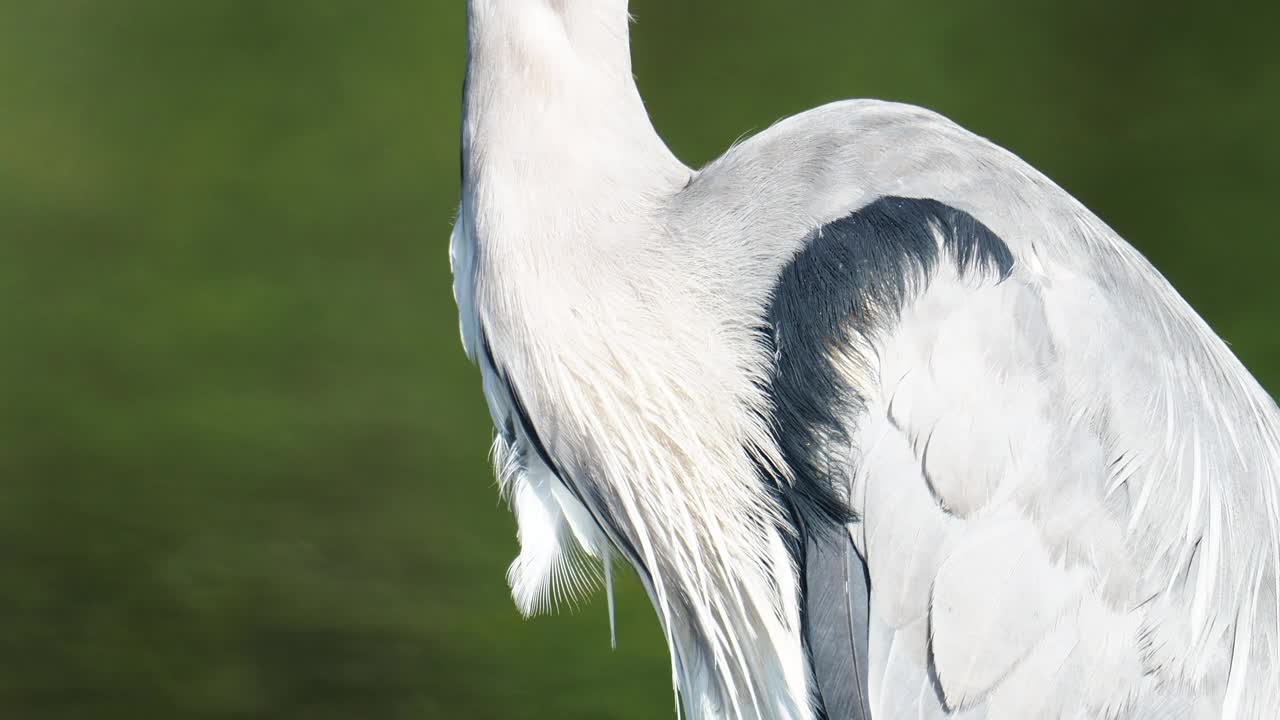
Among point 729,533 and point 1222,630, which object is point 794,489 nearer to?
point 729,533

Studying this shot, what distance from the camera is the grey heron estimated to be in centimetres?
115

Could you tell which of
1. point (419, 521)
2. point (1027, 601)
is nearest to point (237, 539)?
point (419, 521)

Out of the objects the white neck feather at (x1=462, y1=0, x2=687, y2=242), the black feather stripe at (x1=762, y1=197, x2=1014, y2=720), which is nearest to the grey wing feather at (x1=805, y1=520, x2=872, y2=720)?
the black feather stripe at (x1=762, y1=197, x2=1014, y2=720)

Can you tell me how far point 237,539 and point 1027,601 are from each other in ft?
6.75

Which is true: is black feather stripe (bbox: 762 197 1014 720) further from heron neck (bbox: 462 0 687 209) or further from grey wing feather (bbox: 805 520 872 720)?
heron neck (bbox: 462 0 687 209)

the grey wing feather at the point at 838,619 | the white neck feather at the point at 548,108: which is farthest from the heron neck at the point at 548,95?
the grey wing feather at the point at 838,619

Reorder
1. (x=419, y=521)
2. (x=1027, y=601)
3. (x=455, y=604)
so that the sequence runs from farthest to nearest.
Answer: (x=419, y=521) → (x=455, y=604) → (x=1027, y=601)

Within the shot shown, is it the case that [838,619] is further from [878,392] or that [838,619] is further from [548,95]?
[548,95]

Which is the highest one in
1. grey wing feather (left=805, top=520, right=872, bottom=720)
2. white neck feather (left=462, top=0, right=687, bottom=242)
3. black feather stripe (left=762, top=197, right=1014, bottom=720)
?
white neck feather (left=462, top=0, right=687, bottom=242)

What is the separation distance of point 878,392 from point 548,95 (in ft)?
1.06

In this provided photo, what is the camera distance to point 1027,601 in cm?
115

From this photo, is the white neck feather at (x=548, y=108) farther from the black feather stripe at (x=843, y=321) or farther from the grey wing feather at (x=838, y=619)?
the grey wing feather at (x=838, y=619)

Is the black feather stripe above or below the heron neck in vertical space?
below

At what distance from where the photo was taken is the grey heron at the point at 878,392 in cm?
115
